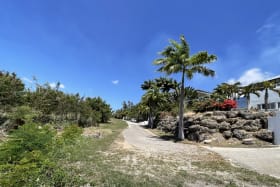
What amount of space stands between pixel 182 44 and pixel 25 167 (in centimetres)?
1455

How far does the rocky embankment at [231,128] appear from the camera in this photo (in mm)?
14203

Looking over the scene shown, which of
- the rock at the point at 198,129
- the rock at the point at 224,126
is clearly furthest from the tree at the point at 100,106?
the rock at the point at 224,126

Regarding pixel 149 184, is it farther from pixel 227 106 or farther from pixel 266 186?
pixel 227 106

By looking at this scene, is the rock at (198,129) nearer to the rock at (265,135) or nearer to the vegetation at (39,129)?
the rock at (265,135)

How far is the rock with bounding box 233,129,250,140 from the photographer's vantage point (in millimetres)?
14308

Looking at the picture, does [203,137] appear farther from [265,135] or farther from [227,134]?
[265,135]

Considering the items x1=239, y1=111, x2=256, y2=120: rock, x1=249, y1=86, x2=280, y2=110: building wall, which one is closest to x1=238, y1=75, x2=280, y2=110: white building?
x1=249, y1=86, x2=280, y2=110: building wall

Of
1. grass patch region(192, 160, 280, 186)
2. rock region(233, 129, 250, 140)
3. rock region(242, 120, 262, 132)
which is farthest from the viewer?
rock region(242, 120, 262, 132)

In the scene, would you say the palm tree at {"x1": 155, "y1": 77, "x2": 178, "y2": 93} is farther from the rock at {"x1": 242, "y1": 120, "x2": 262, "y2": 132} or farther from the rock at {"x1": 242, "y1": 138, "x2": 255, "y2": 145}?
the rock at {"x1": 242, "y1": 138, "x2": 255, "y2": 145}

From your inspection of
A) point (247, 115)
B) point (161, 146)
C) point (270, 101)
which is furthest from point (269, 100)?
point (161, 146)

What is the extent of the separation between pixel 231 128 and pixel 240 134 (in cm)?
89

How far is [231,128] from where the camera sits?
1533 centimetres

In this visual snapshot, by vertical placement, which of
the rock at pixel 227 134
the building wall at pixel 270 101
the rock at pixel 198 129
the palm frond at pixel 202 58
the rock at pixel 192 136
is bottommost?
the rock at pixel 192 136

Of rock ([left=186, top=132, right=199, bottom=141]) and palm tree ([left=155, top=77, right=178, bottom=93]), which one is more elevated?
palm tree ([left=155, top=77, right=178, bottom=93])
